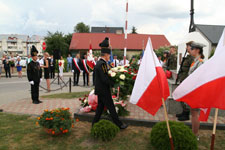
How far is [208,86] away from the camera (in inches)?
89.0

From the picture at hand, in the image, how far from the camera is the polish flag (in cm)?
220

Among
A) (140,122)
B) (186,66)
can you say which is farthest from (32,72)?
(186,66)

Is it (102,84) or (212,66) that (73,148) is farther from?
(212,66)

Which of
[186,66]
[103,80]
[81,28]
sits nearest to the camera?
[103,80]

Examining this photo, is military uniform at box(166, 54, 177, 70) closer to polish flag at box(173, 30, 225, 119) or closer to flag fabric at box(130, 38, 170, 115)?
flag fabric at box(130, 38, 170, 115)

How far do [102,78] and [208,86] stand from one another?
6.84ft

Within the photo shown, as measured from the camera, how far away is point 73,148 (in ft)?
11.4

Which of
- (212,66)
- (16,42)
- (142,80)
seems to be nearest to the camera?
(212,66)

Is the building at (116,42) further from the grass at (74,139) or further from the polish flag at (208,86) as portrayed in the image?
the polish flag at (208,86)

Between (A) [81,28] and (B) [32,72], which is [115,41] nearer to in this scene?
(B) [32,72]

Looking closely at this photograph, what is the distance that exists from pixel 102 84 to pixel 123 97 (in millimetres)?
2113

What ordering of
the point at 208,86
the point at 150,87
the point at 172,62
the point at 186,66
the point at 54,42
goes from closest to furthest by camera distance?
the point at 208,86 < the point at 150,87 < the point at 186,66 < the point at 172,62 < the point at 54,42

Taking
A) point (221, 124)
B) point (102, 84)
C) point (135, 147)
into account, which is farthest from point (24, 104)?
point (221, 124)

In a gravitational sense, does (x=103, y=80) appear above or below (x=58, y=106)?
above
